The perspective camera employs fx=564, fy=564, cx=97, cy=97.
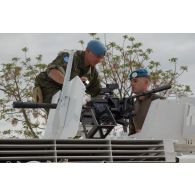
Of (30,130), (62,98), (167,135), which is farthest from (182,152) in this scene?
(30,130)

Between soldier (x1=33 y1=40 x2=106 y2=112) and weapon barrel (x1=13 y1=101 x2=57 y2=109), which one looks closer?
weapon barrel (x1=13 y1=101 x2=57 y2=109)

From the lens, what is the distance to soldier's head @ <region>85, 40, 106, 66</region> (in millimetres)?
6152

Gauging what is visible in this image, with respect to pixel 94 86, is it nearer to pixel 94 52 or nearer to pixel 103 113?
pixel 94 52

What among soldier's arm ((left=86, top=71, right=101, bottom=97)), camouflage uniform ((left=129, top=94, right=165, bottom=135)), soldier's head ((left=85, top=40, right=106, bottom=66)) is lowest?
camouflage uniform ((left=129, top=94, right=165, bottom=135))

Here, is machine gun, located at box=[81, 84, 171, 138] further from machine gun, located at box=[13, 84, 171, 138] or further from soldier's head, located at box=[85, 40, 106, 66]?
soldier's head, located at box=[85, 40, 106, 66]

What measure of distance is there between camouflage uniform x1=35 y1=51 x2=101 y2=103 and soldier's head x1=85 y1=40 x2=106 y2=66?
0.10 m

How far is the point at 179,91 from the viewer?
1731 cm

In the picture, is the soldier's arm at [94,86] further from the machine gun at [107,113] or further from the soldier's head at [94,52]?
the machine gun at [107,113]

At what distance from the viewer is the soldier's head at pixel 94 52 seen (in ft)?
20.2

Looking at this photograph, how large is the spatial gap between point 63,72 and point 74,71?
122 millimetres

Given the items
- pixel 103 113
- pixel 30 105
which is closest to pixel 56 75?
pixel 30 105

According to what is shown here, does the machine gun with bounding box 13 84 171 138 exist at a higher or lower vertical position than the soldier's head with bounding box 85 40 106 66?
lower

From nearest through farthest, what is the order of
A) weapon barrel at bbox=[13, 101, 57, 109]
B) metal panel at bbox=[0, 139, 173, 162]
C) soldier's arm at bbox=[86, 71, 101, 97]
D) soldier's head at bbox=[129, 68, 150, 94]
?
metal panel at bbox=[0, 139, 173, 162]
weapon barrel at bbox=[13, 101, 57, 109]
soldier's head at bbox=[129, 68, 150, 94]
soldier's arm at bbox=[86, 71, 101, 97]

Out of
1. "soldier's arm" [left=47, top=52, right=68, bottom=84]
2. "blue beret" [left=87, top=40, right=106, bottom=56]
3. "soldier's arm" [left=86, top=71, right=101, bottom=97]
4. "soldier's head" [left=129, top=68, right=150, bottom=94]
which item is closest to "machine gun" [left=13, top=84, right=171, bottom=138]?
"soldier's head" [left=129, top=68, right=150, bottom=94]
